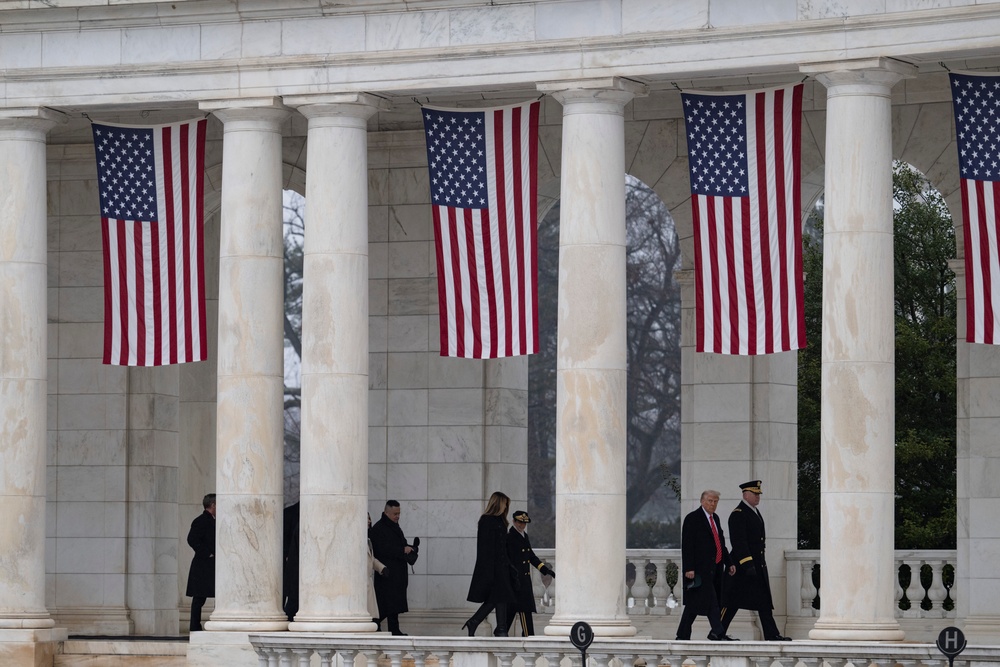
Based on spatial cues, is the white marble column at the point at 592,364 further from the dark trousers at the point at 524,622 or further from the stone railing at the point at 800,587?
the stone railing at the point at 800,587

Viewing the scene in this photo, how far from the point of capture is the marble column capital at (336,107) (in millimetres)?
48250

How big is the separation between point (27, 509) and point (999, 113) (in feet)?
80.2

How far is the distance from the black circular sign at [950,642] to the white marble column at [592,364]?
433 inches

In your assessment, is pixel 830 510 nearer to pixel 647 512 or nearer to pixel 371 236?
pixel 371 236

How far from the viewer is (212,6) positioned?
48969mm

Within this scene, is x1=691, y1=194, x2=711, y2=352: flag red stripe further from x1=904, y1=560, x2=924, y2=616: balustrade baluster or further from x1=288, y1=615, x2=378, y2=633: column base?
x1=288, y1=615, x2=378, y2=633: column base

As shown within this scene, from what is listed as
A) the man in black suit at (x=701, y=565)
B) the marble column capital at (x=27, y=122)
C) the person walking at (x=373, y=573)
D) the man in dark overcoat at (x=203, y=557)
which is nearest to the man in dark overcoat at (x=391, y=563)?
the person walking at (x=373, y=573)

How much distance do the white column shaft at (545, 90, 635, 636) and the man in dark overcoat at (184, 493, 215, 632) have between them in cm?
987

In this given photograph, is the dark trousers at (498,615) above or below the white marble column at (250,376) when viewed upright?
below

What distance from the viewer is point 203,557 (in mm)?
51625

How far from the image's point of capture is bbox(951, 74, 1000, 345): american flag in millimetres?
45281

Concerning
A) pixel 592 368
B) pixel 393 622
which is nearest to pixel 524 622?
pixel 393 622

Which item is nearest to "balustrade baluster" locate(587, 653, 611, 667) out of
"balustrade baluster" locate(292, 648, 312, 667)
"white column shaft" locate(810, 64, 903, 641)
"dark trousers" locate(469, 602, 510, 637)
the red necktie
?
"white column shaft" locate(810, 64, 903, 641)

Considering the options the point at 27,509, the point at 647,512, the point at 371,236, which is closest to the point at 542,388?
the point at 647,512
